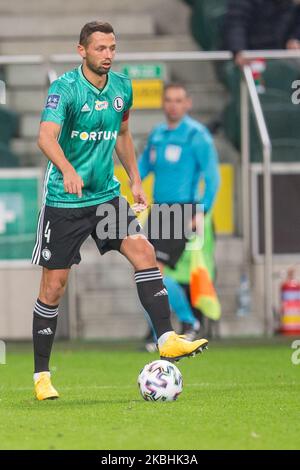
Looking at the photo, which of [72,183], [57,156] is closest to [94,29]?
[57,156]

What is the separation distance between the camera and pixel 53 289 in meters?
8.35

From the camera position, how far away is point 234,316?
14.0 meters

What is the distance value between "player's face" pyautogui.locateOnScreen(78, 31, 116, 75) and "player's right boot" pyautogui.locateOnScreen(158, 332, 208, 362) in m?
1.62

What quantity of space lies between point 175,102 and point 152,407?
5.11m

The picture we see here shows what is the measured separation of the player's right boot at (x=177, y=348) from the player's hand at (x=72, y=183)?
1055 millimetres

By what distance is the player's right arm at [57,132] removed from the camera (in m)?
7.91

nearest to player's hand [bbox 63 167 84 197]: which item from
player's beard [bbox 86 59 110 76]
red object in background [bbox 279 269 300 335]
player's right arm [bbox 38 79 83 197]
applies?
player's right arm [bbox 38 79 83 197]

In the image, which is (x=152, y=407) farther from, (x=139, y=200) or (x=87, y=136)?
(x=87, y=136)

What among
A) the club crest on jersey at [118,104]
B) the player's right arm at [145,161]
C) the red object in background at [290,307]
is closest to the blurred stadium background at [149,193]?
the red object in background at [290,307]

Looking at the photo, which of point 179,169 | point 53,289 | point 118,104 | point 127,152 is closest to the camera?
point 53,289

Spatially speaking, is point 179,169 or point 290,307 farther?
point 290,307

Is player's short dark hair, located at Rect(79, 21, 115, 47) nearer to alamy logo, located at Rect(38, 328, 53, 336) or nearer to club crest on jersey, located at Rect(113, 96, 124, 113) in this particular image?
club crest on jersey, located at Rect(113, 96, 124, 113)
